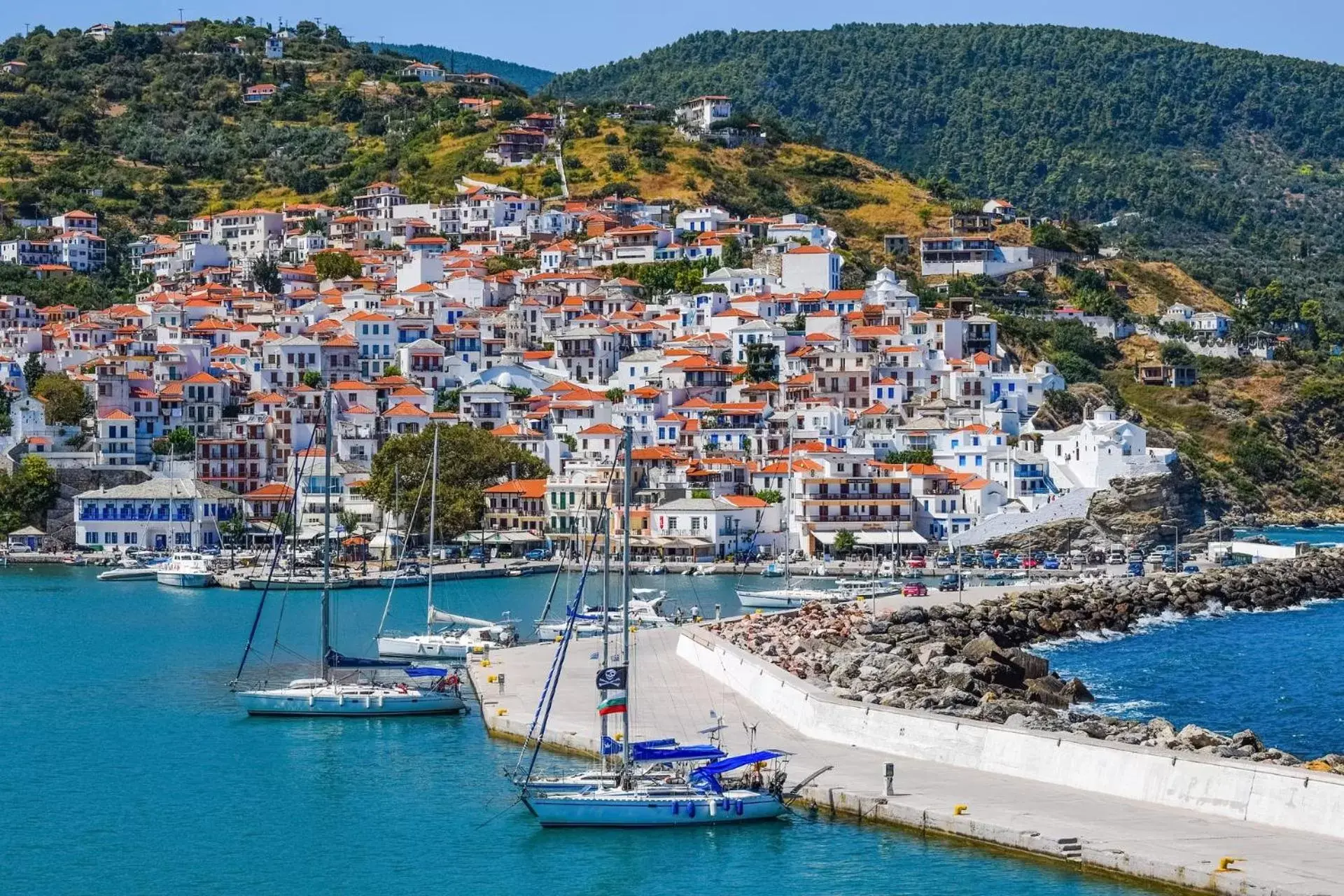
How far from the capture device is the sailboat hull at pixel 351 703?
121 feet

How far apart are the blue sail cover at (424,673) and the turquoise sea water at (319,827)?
3.30m

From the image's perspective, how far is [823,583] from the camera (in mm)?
65562

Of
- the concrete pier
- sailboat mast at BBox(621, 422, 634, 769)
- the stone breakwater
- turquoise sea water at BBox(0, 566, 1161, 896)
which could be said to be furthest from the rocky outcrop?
sailboat mast at BBox(621, 422, 634, 769)

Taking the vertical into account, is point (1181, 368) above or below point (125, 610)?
above

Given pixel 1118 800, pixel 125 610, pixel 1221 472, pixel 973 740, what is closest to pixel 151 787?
pixel 973 740

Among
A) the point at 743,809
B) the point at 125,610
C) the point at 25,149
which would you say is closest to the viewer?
the point at 743,809

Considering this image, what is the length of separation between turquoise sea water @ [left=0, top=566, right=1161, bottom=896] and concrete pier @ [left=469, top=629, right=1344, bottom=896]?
353 millimetres

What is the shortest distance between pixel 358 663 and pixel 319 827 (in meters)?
9.74

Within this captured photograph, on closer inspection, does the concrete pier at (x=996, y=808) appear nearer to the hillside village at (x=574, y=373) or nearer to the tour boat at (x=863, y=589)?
the tour boat at (x=863, y=589)

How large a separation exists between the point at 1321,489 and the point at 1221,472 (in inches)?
329

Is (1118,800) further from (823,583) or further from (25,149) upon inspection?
(25,149)

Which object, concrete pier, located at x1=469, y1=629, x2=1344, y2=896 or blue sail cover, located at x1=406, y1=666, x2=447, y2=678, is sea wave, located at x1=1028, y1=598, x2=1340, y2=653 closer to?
blue sail cover, located at x1=406, y1=666, x2=447, y2=678

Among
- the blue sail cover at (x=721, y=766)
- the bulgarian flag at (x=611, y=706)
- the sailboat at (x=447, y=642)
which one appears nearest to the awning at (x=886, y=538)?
the sailboat at (x=447, y=642)

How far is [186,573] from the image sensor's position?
218 ft
